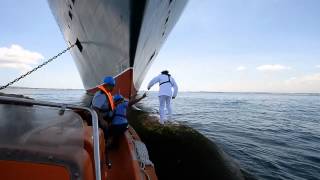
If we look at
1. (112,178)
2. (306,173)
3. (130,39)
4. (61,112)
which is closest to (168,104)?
(130,39)

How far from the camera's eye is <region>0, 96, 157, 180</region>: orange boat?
1824 millimetres

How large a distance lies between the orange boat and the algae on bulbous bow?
12.5ft

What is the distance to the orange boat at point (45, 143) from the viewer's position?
182 centimetres

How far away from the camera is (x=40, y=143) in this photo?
194cm

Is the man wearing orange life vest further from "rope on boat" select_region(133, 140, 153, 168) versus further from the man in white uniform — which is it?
the man in white uniform

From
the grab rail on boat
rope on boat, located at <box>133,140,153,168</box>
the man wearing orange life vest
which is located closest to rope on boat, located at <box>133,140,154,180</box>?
rope on boat, located at <box>133,140,153,168</box>

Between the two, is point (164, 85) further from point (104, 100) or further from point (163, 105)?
point (104, 100)

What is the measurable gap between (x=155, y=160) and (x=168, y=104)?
105 inches

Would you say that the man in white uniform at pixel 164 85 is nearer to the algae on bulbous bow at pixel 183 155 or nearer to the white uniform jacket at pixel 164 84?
the white uniform jacket at pixel 164 84

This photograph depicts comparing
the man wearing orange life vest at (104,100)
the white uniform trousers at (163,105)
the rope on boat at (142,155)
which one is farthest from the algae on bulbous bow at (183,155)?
the man wearing orange life vest at (104,100)

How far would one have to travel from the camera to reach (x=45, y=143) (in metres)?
1.95

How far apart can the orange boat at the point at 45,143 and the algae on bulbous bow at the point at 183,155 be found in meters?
3.81

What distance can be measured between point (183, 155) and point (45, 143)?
15.4 feet

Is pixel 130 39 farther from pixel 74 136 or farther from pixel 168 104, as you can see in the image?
pixel 74 136
